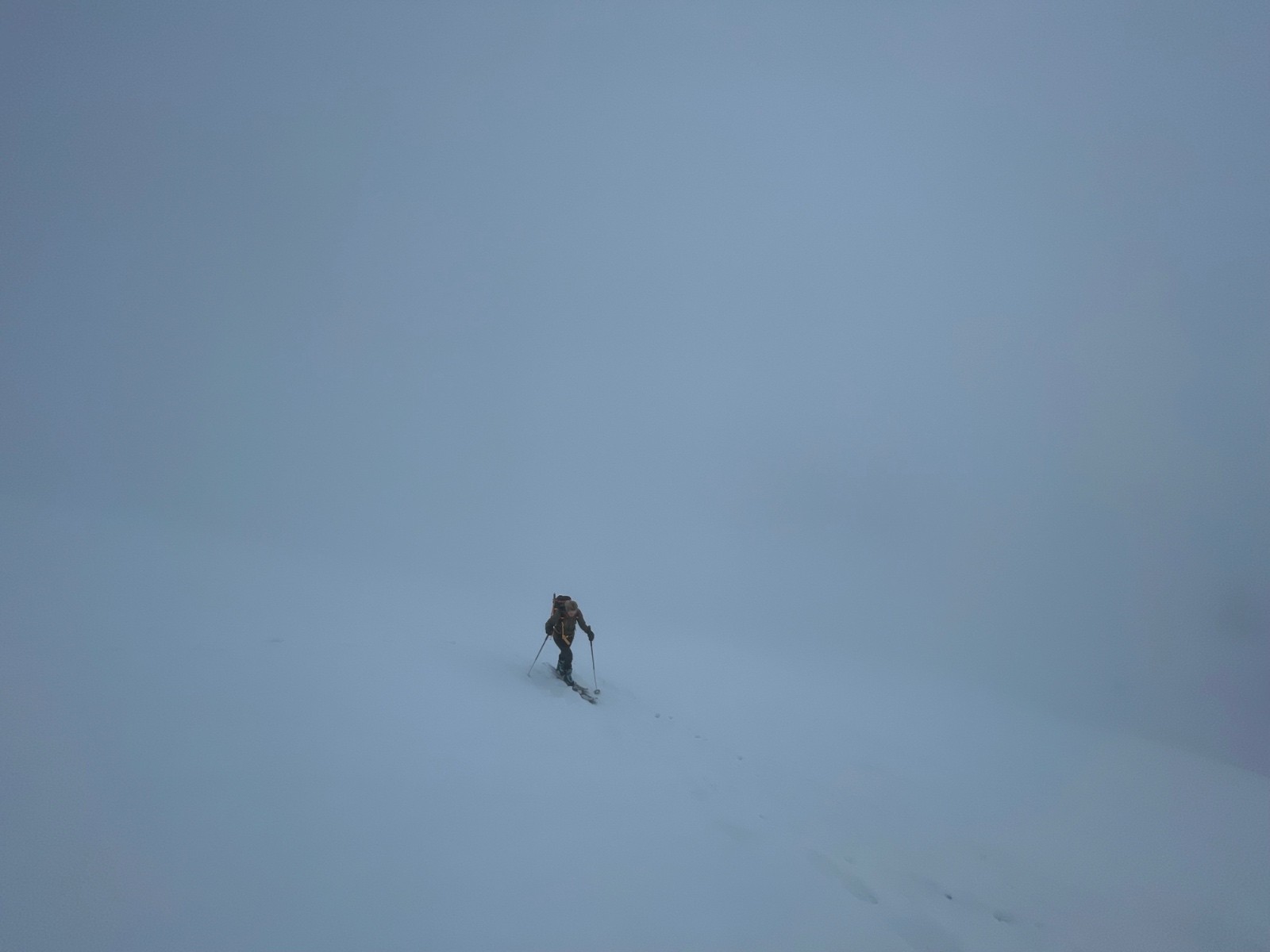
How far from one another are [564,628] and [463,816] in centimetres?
582

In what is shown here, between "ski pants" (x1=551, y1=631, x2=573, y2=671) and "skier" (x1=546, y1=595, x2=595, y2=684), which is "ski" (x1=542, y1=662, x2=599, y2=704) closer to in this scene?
"skier" (x1=546, y1=595, x2=595, y2=684)

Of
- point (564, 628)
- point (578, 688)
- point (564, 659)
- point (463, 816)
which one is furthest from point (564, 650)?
point (463, 816)

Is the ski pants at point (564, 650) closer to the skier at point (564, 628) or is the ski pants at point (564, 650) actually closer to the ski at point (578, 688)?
the skier at point (564, 628)

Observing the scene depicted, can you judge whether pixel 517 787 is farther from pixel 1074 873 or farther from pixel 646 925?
pixel 1074 873

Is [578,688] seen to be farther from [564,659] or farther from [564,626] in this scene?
[564,626]

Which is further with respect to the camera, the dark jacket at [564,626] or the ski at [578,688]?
the dark jacket at [564,626]

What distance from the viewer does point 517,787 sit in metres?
5.79

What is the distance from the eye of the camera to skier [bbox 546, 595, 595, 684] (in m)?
10.7

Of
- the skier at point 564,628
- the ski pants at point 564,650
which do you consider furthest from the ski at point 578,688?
the ski pants at point 564,650

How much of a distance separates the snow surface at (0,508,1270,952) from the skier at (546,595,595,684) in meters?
0.38

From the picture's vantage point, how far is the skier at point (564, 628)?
10.7 m

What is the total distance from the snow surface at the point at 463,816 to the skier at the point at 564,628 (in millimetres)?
385

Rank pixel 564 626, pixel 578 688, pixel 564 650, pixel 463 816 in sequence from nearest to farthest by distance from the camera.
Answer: pixel 463 816 → pixel 578 688 → pixel 564 626 → pixel 564 650

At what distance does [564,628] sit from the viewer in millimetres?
10797
